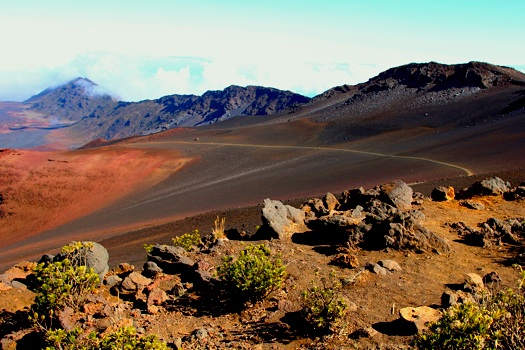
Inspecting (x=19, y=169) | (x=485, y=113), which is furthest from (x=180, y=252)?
(x=485, y=113)

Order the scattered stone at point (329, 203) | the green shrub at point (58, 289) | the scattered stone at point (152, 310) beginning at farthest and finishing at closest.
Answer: the scattered stone at point (329, 203)
the scattered stone at point (152, 310)
the green shrub at point (58, 289)

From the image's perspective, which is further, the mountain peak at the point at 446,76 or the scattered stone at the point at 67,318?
Answer: the mountain peak at the point at 446,76

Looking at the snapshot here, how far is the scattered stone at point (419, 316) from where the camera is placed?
4.75 metres

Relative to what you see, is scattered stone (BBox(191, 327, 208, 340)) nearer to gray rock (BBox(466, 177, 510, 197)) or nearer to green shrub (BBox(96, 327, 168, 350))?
green shrub (BBox(96, 327, 168, 350))

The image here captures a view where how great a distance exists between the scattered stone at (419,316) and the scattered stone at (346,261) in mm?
1708

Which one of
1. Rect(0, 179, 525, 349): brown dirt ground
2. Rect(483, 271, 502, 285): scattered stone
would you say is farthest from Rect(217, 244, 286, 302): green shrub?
Rect(483, 271, 502, 285): scattered stone

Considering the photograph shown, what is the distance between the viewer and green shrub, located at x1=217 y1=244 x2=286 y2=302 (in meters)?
5.48

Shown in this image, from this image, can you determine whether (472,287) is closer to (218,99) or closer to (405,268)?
(405,268)

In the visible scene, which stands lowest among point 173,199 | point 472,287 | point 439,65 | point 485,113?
point 173,199

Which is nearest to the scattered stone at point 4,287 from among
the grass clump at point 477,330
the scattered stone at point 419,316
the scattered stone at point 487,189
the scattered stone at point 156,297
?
the scattered stone at point 156,297

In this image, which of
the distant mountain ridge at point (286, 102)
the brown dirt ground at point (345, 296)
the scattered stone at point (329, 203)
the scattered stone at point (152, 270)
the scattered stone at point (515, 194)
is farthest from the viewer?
the distant mountain ridge at point (286, 102)

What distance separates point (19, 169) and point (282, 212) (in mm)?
24072

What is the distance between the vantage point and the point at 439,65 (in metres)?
51.4

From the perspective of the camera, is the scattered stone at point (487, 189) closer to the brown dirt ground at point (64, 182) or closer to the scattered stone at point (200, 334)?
the scattered stone at point (200, 334)
